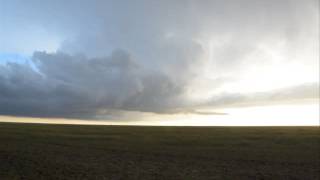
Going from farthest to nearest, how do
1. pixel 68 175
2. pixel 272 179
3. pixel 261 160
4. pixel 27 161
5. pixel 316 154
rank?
pixel 316 154 → pixel 261 160 → pixel 27 161 → pixel 272 179 → pixel 68 175

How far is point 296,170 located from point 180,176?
9.83 m

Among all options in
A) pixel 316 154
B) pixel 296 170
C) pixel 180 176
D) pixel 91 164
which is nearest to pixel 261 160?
pixel 296 170

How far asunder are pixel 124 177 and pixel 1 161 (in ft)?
32.1

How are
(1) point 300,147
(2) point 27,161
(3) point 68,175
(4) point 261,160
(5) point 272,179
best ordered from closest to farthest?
(3) point 68,175, (5) point 272,179, (2) point 27,161, (4) point 261,160, (1) point 300,147

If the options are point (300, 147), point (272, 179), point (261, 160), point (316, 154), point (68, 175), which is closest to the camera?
point (68, 175)

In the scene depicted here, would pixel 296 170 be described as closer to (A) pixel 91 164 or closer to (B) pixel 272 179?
(B) pixel 272 179

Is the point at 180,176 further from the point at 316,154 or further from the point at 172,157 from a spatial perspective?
the point at 316,154

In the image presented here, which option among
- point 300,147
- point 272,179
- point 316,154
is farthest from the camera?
point 300,147

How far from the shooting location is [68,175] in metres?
27.1

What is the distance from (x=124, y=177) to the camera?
27547mm

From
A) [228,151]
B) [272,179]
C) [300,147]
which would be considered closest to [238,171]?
[272,179]

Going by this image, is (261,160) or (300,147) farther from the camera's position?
(300,147)

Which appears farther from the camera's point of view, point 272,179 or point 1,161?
point 1,161

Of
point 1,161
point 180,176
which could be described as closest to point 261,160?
point 180,176
